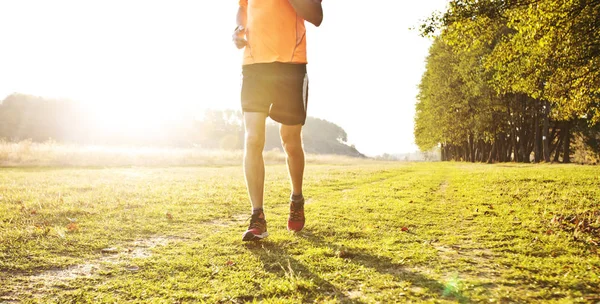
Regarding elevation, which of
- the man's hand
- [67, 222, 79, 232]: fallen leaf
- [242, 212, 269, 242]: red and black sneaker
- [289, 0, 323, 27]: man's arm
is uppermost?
[289, 0, 323, 27]: man's arm

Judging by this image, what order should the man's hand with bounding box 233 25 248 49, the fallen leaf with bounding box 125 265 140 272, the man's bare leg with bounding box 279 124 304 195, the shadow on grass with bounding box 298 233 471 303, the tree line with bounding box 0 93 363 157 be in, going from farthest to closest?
the tree line with bounding box 0 93 363 157
the man's bare leg with bounding box 279 124 304 195
the man's hand with bounding box 233 25 248 49
the fallen leaf with bounding box 125 265 140 272
the shadow on grass with bounding box 298 233 471 303

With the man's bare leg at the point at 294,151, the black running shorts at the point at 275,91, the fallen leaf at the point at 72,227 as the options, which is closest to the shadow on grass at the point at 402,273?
the man's bare leg at the point at 294,151

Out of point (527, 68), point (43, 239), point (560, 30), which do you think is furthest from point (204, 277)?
point (527, 68)

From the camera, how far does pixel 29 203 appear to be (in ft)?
16.7

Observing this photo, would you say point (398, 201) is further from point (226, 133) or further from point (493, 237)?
point (226, 133)

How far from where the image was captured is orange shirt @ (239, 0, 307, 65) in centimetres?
353

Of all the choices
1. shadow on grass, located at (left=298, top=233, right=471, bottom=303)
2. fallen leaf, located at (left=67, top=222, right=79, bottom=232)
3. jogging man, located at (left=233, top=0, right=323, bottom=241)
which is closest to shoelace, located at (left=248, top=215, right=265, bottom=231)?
jogging man, located at (left=233, top=0, right=323, bottom=241)

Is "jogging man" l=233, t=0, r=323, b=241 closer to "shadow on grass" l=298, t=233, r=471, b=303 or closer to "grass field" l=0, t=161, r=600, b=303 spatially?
"grass field" l=0, t=161, r=600, b=303

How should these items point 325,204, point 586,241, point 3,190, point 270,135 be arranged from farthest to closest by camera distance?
point 270,135, point 3,190, point 325,204, point 586,241

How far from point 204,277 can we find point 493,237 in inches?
96.7

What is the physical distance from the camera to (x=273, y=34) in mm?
3541

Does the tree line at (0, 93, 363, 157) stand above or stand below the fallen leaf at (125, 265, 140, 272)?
above

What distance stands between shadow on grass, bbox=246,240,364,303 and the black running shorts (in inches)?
47.4

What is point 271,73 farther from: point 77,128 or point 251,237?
point 77,128
